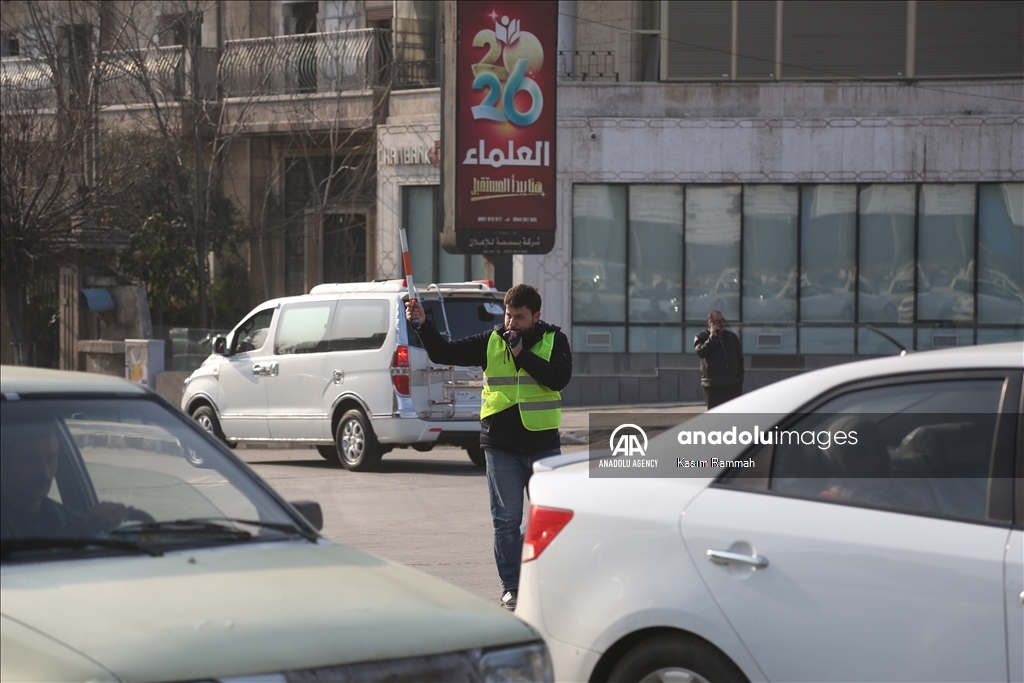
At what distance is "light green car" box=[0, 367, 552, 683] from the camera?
128 inches

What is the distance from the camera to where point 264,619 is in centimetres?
341

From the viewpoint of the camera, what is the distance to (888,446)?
14.3ft

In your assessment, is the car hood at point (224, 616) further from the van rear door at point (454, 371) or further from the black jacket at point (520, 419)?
the van rear door at point (454, 371)

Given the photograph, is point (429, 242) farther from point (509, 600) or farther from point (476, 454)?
point (509, 600)

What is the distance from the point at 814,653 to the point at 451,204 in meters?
16.8

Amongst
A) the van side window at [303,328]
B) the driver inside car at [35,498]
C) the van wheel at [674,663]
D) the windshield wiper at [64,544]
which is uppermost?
the driver inside car at [35,498]

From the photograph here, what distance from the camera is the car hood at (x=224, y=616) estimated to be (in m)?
3.20

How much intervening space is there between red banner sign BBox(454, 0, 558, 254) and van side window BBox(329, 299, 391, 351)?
514 centimetres

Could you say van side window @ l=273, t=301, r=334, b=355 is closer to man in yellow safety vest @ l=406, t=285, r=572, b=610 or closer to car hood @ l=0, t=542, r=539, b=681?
man in yellow safety vest @ l=406, t=285, r=572, b=610

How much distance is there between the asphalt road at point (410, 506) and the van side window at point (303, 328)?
1469 millimetres

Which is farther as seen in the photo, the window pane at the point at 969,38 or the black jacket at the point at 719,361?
the window pane at the point at 969,38

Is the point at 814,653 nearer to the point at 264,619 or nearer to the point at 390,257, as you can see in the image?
the point at 264,619

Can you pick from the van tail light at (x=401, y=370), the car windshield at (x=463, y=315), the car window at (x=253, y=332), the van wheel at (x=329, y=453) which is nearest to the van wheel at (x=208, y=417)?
the car window at (x=253, y=332)

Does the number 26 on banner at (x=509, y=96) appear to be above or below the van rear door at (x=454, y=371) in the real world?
above
